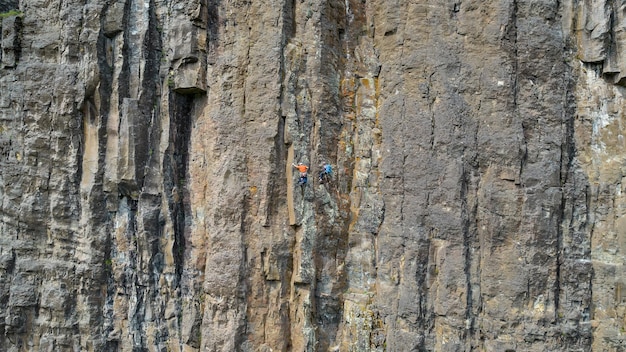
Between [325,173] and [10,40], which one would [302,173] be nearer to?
[325,173]

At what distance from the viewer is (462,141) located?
24.8 feet

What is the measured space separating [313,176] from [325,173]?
0.21m

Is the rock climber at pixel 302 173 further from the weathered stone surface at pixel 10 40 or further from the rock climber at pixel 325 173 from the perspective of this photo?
the weathered stone surface at pixel 10 40

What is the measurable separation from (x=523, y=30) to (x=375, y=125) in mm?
2749

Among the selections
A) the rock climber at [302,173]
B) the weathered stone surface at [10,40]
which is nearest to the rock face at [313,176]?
the weathered stone surface at [10,40]

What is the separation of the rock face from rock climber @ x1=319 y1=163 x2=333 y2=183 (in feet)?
0.39

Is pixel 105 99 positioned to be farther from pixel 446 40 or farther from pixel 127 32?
pixel 446 40

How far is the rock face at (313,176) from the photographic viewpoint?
24.0 feet

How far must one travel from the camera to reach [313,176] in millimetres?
7977

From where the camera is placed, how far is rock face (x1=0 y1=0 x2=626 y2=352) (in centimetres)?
731

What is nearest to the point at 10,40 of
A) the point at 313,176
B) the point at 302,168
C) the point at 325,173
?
the point at 302,168

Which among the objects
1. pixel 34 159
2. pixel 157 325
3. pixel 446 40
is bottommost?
pixel 157 325

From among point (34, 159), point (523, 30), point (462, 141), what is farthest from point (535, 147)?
point (34, 159)

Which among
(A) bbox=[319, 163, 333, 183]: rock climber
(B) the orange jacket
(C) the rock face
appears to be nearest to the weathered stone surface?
(C) the rock face
